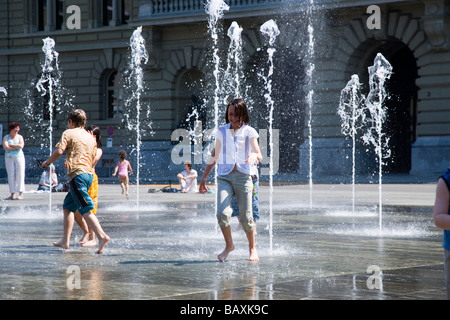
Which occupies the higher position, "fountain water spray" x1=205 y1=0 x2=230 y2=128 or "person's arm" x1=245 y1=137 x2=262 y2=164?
"fountain water spray" x1=205 y1=0 x2=230 y2=128

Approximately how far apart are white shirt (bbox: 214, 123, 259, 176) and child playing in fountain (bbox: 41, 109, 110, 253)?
1442mm

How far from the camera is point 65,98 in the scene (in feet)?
127

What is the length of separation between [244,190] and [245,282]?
1.62 metres

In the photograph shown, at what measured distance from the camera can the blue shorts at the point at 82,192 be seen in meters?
9.10

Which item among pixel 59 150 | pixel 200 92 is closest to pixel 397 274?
pixel 59 150

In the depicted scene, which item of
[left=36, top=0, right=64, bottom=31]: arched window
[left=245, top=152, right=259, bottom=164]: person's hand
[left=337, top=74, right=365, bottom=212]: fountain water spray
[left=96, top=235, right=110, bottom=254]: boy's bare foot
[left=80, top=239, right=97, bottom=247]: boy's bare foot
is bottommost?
[left=80, top=239, right=97, bottom=247]: boy's bare foot

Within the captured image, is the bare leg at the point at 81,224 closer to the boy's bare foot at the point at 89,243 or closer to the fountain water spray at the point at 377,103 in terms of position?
the boy's bare foot at the point at 89,243

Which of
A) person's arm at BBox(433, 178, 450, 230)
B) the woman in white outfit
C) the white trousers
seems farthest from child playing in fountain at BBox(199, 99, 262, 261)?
the white trousers

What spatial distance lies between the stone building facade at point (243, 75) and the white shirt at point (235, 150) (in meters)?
18.3

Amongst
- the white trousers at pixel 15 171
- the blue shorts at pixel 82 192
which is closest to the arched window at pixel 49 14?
the white trousers at pixel 15 171

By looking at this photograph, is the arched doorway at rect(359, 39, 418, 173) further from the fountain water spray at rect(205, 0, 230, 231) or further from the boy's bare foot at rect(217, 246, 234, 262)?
the boy's bare foot at rect(217, 246, 234, 262)

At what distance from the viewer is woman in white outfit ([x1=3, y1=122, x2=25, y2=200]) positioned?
18.5m

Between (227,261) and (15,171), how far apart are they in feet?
37.1

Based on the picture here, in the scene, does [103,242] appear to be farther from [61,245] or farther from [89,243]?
[89,243]
